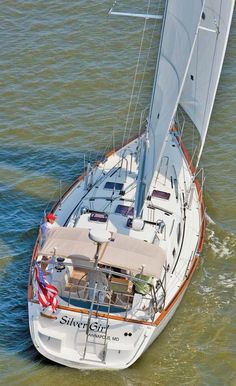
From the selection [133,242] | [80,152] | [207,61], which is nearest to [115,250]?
[133,242]

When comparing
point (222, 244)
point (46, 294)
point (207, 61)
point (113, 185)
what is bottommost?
point (222, 244)

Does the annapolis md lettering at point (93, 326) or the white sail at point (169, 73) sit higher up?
the white sail at point (169, 73)

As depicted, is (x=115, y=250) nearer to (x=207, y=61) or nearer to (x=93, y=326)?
(x=93, y=326)

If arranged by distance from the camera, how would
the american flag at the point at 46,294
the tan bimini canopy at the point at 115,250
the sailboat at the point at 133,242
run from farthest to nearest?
the tan bimini canopy at the point at 115,250 < the sailboat at the point at 133,242 < the american flag at the point at 46,294

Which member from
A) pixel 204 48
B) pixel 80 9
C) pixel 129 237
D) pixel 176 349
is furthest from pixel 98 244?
pixel 80 9

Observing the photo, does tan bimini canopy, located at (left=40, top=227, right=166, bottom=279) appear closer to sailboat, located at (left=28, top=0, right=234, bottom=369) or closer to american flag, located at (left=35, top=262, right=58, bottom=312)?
sailboat, located at (left=28, top=0, right=234, bottom=369)

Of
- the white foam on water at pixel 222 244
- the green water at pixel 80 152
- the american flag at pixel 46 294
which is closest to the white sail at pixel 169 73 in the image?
the american flag at pixel 46 294

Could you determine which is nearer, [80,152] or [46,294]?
[46,294]

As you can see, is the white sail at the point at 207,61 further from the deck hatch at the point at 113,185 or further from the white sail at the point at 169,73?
the deck hatch at the point at 113,185
